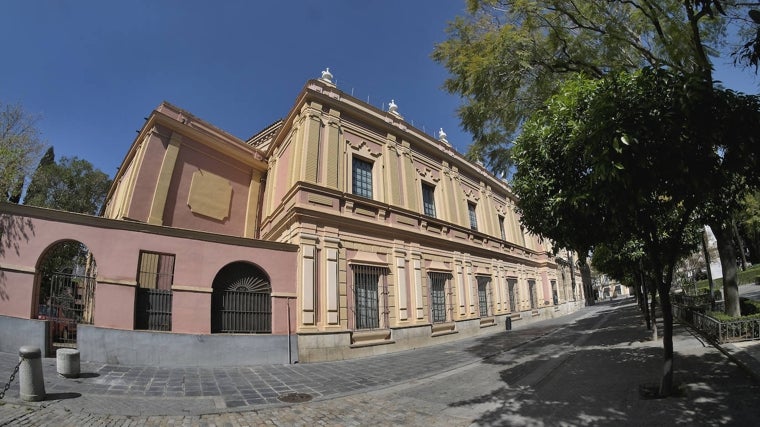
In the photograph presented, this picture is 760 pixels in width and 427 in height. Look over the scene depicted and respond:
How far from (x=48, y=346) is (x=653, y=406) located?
1147cm

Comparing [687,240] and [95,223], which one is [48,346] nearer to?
[95,223]

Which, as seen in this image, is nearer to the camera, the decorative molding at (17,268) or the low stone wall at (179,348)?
the decorative molding at (17,268)

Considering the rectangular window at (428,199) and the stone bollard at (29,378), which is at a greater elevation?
the rectangular window at (428,199)

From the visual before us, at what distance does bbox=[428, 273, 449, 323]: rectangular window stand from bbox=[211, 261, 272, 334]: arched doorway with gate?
700 cm

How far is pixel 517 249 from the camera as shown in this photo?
2441 centimetres

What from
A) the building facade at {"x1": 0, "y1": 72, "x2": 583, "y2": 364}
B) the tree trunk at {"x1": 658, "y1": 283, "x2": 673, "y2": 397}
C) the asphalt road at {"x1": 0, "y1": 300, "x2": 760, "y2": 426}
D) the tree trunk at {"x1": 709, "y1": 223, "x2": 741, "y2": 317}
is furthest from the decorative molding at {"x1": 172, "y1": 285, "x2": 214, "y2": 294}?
the tree trunk at {"x1": 709, "y1": 223, "x2": 741, "y2": 317}

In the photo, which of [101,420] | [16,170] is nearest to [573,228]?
[101,420]

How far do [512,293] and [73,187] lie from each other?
1147 inches

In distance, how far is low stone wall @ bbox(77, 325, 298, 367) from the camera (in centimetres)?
808

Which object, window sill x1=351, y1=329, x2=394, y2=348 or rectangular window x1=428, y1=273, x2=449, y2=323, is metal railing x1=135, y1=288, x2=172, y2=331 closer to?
window sill x1=351, y1=329, x2=394, y2=348

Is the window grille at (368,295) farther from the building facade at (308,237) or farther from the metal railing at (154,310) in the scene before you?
the metal railing at (154,310)

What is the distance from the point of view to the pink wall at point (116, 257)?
7.95m

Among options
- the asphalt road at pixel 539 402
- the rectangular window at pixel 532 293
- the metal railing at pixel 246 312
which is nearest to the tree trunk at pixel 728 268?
the asphalt road at pixel 539 402

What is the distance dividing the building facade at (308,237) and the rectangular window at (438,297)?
82 millimetres
